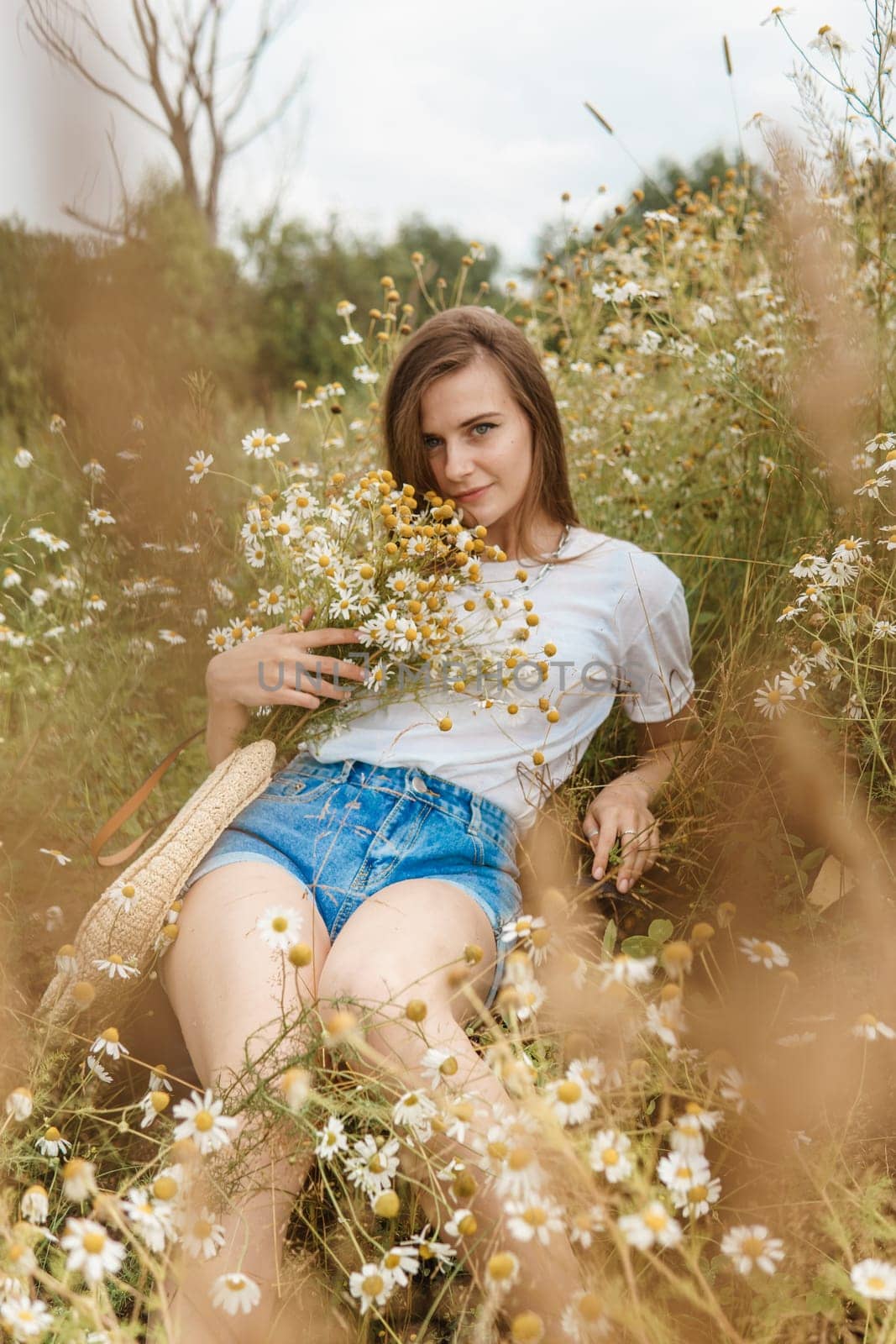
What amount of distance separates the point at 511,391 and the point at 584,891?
97 centimetres

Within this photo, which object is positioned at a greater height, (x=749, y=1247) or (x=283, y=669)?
(x=283, y=669)

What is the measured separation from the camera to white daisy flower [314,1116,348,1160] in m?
1.04

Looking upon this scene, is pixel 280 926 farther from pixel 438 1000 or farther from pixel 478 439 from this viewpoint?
pixel 478 439

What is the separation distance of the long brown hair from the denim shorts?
1.82 ft

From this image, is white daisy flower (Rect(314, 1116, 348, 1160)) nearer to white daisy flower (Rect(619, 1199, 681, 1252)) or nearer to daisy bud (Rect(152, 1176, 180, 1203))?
daisy bud (Rect(152, 1176, 180, 1203))

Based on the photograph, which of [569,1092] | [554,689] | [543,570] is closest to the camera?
[569,1092]

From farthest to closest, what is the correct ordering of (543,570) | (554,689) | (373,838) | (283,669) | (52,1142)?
(543,570) < (554,689) < (283,669) < (373,838) < (52,1142)

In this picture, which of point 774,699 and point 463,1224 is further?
point 774,699

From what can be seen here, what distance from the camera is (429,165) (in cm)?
295

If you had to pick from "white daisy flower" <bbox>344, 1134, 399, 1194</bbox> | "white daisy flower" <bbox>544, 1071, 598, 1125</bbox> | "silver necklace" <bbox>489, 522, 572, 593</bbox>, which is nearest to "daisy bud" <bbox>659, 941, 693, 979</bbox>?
"white daisy flower" <bbox>544, 1071, 598, 1125</bbox>

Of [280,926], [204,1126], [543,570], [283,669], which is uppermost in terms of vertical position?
[543,570]

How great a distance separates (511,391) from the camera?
199 centimetres

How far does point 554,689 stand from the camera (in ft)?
5.94

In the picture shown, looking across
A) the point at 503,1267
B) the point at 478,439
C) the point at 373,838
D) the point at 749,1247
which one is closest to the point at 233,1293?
the point at 503,1267
